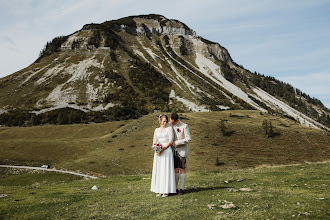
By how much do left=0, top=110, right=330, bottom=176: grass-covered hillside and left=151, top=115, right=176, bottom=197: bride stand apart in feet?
173

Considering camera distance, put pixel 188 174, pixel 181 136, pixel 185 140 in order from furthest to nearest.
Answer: pixel 188 174 < pixel 181 136 < pixel 185 140

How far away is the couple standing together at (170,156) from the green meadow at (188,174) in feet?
2.39

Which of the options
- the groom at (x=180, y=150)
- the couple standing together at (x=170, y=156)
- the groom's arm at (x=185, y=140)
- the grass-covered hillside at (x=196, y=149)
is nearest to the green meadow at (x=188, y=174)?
the grass-covered hillside at (x=196, y=149)

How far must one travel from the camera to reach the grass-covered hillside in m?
74.3

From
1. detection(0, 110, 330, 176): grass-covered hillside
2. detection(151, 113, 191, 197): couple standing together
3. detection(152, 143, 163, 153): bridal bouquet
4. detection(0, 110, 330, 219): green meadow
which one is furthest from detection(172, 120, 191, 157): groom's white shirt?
detection(0, 110, 330, 176): grass-covered hillside

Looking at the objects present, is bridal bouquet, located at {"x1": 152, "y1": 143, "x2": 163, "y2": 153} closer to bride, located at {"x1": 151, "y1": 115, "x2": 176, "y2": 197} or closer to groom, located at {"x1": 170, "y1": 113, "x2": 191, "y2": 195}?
bride, located at {"x1": 151, "y1": 115, "x2": 176, "y2": 197}

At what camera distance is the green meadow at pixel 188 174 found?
38.5ft

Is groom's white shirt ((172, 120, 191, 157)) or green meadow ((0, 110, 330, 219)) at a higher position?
groom's white shirt ((172, 120, 191, 157))

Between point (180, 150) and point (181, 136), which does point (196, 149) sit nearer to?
point (180, 150)

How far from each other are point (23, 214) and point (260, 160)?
7524 centimetres

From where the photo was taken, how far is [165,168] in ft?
49.7

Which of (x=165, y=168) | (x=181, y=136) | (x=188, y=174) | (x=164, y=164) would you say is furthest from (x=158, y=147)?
(x=188, y=174)

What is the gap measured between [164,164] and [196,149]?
→ 6908cm

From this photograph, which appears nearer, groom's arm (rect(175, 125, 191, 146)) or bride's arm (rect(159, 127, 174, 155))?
bride's arm (rect(159, 127, 174, 155))
